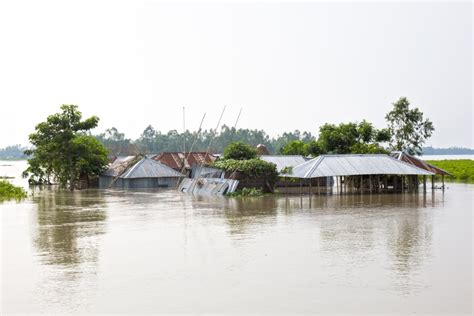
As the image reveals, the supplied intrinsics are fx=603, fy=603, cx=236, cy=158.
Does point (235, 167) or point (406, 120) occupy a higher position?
point (406, 120)

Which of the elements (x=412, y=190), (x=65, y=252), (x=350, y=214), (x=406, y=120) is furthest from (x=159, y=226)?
(x=406, y=120)

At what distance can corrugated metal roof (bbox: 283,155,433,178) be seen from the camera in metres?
28.7

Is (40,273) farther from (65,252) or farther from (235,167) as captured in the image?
(235,167)

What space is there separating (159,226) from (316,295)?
10.0 m

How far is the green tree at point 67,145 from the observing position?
38.7 meters

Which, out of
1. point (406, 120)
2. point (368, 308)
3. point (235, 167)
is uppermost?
point (406, 120)

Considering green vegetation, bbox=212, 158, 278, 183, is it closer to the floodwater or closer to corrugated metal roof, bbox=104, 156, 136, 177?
the floodwater

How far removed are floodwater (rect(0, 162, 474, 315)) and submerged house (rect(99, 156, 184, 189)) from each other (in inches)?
605

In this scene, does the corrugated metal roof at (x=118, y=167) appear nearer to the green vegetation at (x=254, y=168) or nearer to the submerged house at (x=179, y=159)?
the submerged house at (x=179, y=159)

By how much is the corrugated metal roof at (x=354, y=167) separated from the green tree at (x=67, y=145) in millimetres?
15648

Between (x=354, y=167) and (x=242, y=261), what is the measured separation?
1739cm

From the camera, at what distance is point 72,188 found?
39062 mm

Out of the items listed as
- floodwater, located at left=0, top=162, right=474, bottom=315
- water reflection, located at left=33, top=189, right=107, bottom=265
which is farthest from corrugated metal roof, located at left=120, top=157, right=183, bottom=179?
floodwater, located at left=0, top=162, right=474, bottom=315

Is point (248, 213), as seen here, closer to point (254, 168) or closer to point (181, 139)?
point (254, 168)
